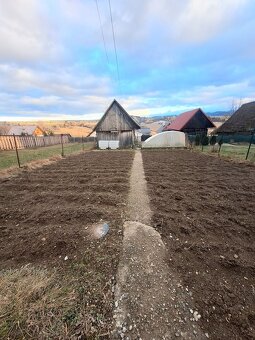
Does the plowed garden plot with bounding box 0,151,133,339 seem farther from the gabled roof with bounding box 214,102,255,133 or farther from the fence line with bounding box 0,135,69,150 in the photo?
the gabled roof with bounding box 214,102,255,133

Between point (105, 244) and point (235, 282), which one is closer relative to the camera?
point (235, 282)

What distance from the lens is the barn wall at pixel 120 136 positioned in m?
21.2

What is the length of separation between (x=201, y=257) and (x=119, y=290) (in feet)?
4.13

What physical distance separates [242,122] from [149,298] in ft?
80.5

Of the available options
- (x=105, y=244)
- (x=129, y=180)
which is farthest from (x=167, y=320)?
(x=129, y=180)

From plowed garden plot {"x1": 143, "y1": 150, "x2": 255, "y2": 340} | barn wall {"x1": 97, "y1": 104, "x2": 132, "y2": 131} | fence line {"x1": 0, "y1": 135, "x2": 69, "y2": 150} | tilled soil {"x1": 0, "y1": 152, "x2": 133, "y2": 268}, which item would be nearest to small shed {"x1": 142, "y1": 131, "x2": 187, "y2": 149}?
barn wall {"x1": 97, "y1": 104, "x2": 132, "y2": 131}

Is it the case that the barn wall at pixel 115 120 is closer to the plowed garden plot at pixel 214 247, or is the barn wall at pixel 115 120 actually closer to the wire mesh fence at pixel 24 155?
the wire mesh fence at pixel 24 155

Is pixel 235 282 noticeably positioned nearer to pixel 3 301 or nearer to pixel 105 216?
pixel 105 216

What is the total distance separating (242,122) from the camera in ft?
68.3

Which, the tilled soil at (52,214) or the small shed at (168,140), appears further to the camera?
the small shed at (168,140)

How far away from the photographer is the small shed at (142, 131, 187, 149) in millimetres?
19562

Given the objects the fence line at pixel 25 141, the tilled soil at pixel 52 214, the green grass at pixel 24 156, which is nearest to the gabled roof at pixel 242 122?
the green grass at pixel 24 156

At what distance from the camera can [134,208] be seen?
13.2ft

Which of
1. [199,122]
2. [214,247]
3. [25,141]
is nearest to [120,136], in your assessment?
[199,122]
